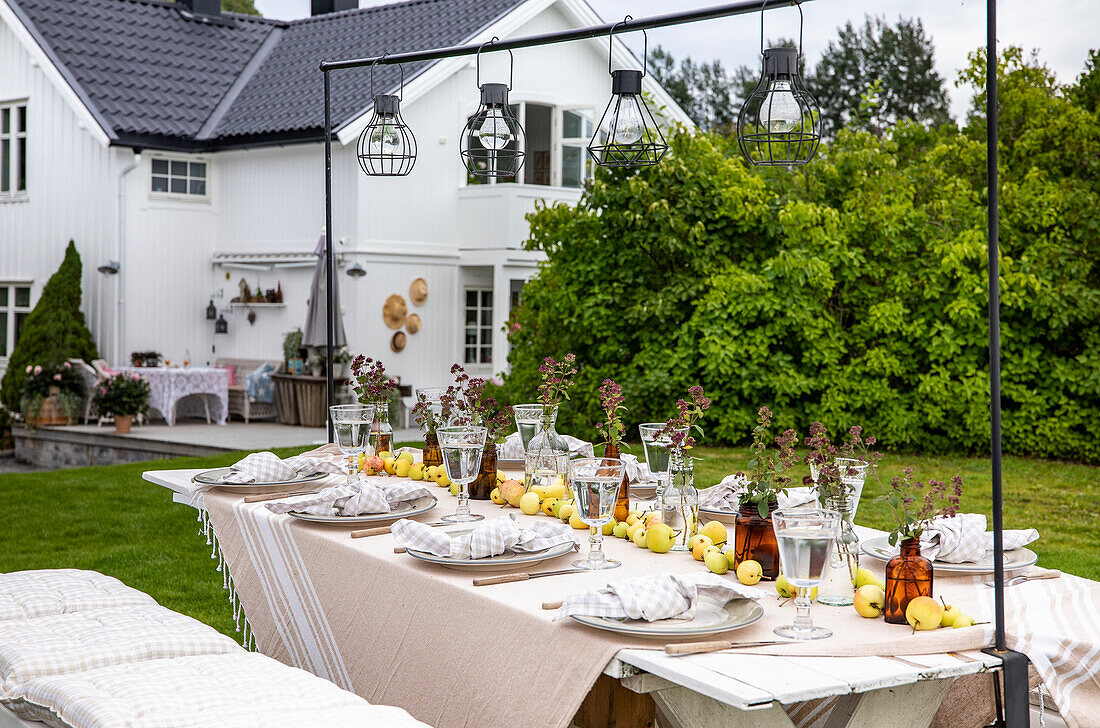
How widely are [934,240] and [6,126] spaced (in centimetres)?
1216

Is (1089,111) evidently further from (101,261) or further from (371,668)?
(101,261)

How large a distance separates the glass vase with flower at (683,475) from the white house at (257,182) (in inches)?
401

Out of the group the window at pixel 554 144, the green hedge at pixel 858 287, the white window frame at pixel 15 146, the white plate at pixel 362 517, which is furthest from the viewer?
the white window frame at pixel 15 146

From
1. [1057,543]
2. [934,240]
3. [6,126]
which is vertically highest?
[6,126]

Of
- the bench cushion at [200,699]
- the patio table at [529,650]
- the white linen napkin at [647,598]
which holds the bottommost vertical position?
the bench cushion at [200,699]

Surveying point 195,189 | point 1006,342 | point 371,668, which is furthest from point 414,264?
point 371,668

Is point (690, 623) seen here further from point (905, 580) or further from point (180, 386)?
point (180, 386)

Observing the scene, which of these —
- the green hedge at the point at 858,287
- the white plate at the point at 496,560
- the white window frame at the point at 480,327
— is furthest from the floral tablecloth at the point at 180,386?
the white plate at the point at 496,560

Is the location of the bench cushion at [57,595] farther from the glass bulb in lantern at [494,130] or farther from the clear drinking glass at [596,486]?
the glass bulb in lantern at [494,130]

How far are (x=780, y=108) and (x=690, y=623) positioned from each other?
1.41m

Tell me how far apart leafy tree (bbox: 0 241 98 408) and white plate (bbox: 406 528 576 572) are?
1150 centimetres

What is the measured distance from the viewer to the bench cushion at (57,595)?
3.30 metres

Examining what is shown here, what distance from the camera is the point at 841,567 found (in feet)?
8.65

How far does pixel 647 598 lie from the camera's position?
2174 millimetres
